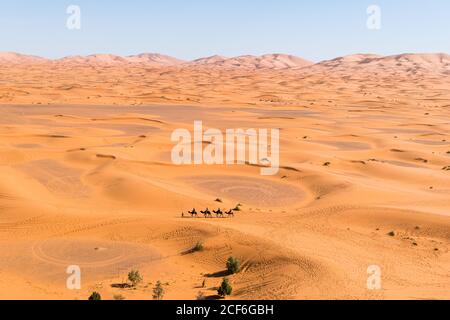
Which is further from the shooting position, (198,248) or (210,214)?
(210,214)

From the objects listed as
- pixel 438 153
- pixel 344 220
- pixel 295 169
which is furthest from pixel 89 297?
pixel 438 153

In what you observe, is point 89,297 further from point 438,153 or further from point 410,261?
point 438,153

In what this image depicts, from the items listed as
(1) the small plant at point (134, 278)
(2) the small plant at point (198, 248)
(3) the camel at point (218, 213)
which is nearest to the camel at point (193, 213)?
(3) the camel at point (218, 213)

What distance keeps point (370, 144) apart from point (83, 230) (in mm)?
35211

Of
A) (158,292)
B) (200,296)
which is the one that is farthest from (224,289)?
(158,292)

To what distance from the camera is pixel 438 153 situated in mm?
42250

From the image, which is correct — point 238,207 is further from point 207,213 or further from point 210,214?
point 207,213

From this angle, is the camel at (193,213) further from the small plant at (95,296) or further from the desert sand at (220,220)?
the small plant at (95,296)

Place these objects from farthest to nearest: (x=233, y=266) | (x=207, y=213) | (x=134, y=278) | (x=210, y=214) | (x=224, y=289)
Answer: (x=210, y=214) < (x=207, y=213) < (x=233, y=266) < (x=134, y=278) < (x=224, y=289)

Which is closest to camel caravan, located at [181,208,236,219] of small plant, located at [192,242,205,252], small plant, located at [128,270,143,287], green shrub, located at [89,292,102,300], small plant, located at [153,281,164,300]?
small plant, located at [192,242,205,252]

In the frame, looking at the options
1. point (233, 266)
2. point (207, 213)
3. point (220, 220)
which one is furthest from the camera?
point (207, 213)

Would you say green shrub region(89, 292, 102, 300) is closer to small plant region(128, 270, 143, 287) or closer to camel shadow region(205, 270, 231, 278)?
small plant region(128, 270, 143, 287)

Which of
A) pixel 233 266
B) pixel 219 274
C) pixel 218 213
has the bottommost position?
pixel 219 274
